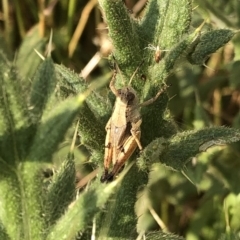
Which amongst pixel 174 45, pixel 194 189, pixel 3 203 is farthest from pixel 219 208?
pixel 3 203

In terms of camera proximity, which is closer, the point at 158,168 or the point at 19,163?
the point at 19,163

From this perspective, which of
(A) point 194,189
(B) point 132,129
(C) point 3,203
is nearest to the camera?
(C) point 3,203

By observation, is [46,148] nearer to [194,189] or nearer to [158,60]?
[158,60]

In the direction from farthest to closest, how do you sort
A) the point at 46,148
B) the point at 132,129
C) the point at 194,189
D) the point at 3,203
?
the point at 194,189 < the point at 132,129 < the point at 3,203 < the point at 46,148

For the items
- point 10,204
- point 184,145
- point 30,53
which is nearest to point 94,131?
point 184,145

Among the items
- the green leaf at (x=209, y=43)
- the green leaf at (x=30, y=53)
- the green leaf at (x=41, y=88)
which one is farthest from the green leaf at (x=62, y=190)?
the green leaf at (x=30, y=53)

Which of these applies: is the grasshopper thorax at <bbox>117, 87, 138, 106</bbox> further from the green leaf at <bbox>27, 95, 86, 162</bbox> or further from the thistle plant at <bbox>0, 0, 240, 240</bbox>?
the green leaf at <bbox>27, 95, 86, 162</bbox>

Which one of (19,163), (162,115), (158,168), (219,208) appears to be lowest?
(219,208)
